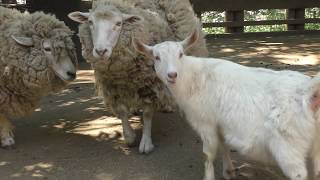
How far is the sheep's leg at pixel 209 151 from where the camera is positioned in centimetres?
432

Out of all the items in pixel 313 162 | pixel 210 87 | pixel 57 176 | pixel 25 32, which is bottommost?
pixel 57 176

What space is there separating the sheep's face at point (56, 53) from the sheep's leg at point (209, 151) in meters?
2.00

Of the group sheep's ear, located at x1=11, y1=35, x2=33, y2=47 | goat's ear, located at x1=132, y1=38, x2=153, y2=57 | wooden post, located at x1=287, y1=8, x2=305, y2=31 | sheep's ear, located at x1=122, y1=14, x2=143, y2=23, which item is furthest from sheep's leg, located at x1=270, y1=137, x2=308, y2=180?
wooden post, located at x1=287, y1=8, x2=305, y2=31

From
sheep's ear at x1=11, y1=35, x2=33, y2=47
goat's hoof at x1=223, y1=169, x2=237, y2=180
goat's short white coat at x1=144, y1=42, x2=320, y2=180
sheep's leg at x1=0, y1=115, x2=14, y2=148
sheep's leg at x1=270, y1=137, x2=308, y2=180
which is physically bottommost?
goat's hoof at x1=223, y1=169, x2=237, y2=180

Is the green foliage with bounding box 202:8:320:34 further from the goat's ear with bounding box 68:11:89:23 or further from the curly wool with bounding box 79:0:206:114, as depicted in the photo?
the goat's ear with bounding box 68:11:89:23

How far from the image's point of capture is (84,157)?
5.52 meters

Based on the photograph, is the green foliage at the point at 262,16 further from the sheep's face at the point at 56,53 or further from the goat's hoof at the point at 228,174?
the goat's hoof at the point at 228,174

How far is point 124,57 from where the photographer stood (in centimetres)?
520

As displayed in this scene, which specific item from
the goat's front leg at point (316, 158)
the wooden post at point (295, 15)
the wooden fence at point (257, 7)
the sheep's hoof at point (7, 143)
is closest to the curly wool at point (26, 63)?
the sheep's hoof at point (7, 143)

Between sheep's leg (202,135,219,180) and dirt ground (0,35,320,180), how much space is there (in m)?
0.32

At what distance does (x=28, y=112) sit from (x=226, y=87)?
2.80 metres

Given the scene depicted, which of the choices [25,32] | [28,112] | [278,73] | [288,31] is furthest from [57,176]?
[288,31]

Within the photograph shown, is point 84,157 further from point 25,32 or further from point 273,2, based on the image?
point 273,2

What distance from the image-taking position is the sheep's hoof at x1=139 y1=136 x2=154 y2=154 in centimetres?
550
